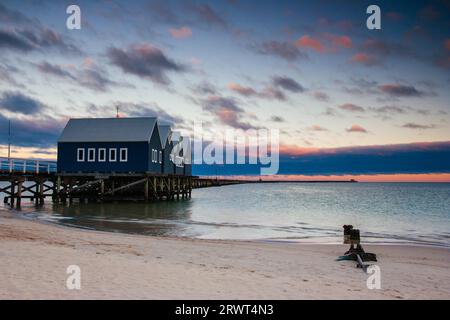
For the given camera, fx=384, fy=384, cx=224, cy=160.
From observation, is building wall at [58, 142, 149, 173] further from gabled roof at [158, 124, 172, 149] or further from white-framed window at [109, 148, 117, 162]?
gabled roof at [158, 124, 172, 149]

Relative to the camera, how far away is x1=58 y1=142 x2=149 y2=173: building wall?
3741 cm

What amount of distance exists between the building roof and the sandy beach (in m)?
25.2

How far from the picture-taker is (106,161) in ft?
124

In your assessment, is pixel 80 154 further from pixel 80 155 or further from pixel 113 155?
pixel 113 155

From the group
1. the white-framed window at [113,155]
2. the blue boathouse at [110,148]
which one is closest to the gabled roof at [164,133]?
the blue boathouse at [110,148]

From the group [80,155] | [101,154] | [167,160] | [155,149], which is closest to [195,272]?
[101,154]

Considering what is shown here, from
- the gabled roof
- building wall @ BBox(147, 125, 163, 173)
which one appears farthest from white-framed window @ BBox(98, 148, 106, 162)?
the gabled roof

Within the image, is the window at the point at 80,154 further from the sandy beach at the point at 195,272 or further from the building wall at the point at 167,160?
the sandy beach at the point at 195,272

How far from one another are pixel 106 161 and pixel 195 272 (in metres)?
31.3

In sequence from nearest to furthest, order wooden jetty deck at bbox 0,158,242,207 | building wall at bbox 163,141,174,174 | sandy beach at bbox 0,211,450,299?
sandy beach at bbox 0,211,450,299
wooden jetty deck at bbox 0,158,242,207
building wall at bbox 163,141,174,174

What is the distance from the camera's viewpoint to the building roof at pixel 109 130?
3784cm

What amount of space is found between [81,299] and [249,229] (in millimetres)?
16551

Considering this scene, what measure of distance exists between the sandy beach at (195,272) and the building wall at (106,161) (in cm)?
2431
